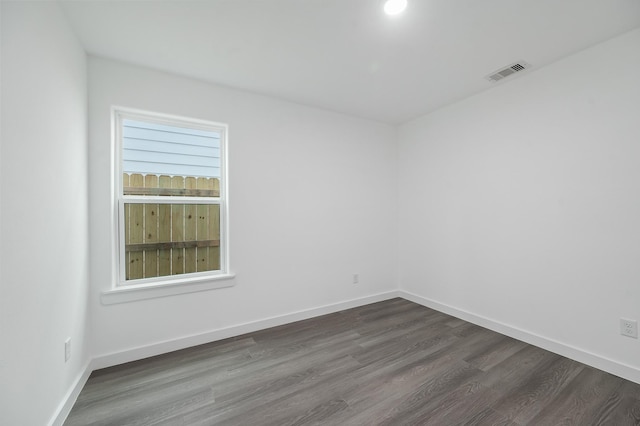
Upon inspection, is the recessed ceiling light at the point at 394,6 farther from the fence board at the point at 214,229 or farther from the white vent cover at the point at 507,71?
→ the fence board at the point at 214,229

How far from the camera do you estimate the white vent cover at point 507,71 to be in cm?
232

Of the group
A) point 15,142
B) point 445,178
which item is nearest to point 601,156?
point 445,178

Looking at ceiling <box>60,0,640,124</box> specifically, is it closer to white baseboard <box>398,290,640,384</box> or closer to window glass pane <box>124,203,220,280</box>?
window glass pane <box>124,203,220,280</box>

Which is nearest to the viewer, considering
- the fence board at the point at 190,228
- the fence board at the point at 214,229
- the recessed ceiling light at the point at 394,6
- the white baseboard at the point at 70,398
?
the white baseboard at the point at 70,398

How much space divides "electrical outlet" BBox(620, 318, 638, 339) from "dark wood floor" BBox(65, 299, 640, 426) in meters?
0.35

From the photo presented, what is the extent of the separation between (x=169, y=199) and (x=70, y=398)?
5.17 ft

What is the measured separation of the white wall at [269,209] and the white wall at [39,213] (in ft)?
0.73

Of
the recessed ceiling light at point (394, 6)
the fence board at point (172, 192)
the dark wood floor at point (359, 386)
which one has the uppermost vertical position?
the recessed ceiling light at point (394, 6)

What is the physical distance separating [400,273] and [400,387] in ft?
6.99

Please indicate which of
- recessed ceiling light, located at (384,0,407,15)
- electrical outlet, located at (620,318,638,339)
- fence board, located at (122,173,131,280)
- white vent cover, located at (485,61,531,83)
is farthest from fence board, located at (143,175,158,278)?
electrical outlet, located at (620,318,638,339)

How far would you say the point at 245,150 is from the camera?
107 inches

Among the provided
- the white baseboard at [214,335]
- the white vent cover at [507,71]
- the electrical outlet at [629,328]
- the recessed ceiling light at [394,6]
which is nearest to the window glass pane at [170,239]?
the white baseboard at [214,335]

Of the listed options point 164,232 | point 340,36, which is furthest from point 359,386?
point 340,36

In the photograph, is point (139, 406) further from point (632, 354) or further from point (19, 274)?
point (632, 354)
